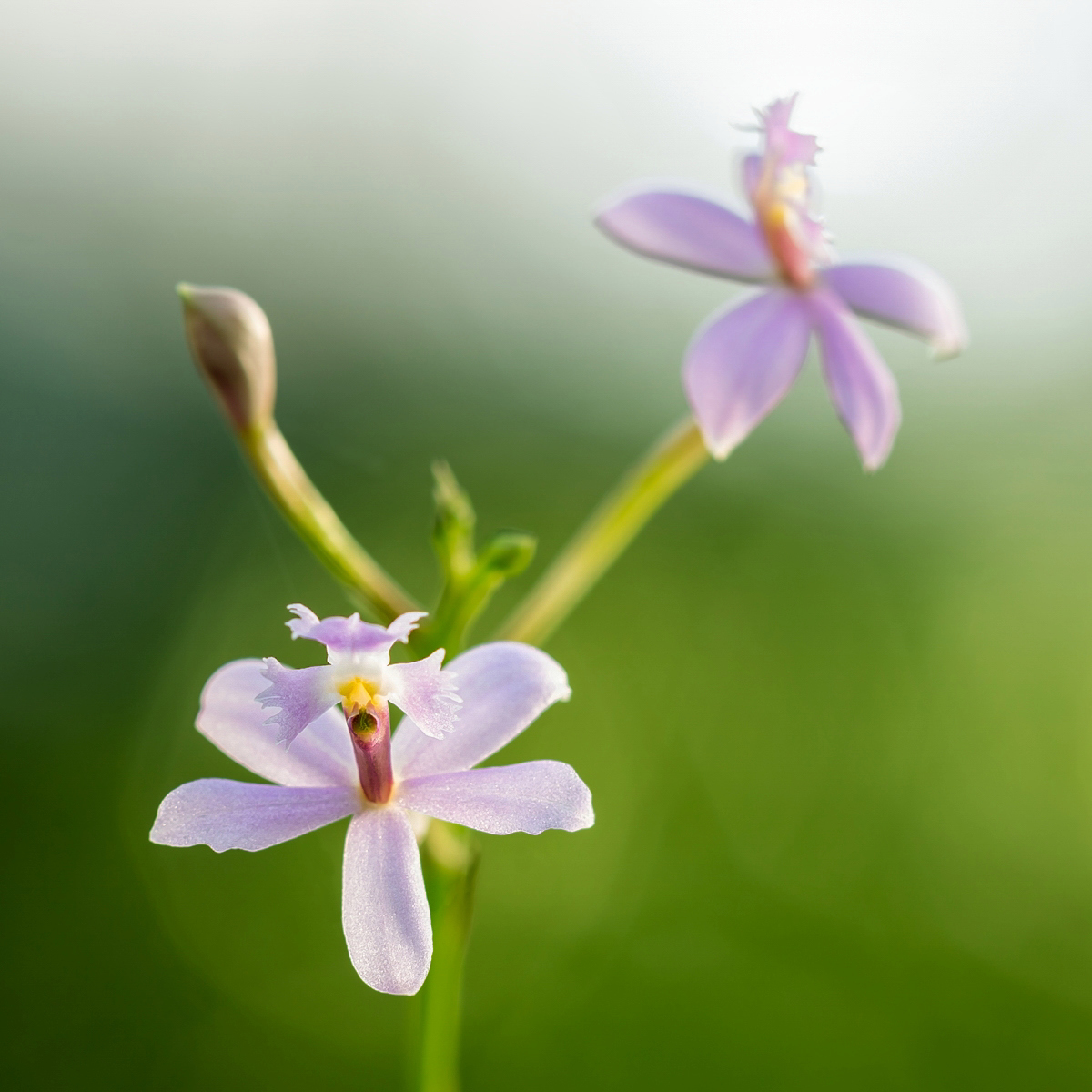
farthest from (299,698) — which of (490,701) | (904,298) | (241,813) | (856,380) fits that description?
(904,298)

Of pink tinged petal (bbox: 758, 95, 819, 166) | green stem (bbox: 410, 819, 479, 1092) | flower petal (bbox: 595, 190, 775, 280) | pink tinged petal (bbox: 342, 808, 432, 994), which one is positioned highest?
pink tinged petal (bbox: 758, 95, 819, 166)

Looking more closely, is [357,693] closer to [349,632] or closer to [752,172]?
[349,632]

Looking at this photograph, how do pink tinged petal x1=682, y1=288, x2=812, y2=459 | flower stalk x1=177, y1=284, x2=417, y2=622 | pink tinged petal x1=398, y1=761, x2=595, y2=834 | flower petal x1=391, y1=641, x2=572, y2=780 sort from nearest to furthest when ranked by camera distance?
pink tinged petal x1=398, y1=761, x2=595, y2=834 < flower petal x1=391, y1=641, x2=572, y2=780 < pink tinged petal x1=682, y1=288, x2=812, y2=459 < flower stalk x1=177, y1=284, x2=417, y2=622

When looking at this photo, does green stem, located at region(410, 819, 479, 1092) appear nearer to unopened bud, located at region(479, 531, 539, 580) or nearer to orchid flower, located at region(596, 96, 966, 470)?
unopened bud, located at region(479, 531, 539, 580)

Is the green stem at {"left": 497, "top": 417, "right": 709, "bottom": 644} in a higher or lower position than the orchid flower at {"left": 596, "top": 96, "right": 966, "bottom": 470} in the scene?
lower

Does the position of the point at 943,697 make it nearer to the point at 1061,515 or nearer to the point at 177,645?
the point at 1061,515

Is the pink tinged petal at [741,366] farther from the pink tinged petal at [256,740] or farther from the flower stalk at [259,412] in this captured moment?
the pink tinged petal at [256,740]

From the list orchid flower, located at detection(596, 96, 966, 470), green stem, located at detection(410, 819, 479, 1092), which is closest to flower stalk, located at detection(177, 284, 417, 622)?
green stem, located at detection(410, 819, 479, 1092)

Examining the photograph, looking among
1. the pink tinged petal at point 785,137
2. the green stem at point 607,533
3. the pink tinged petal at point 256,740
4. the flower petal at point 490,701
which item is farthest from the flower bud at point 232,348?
the pink tinged petal at point 785,137
